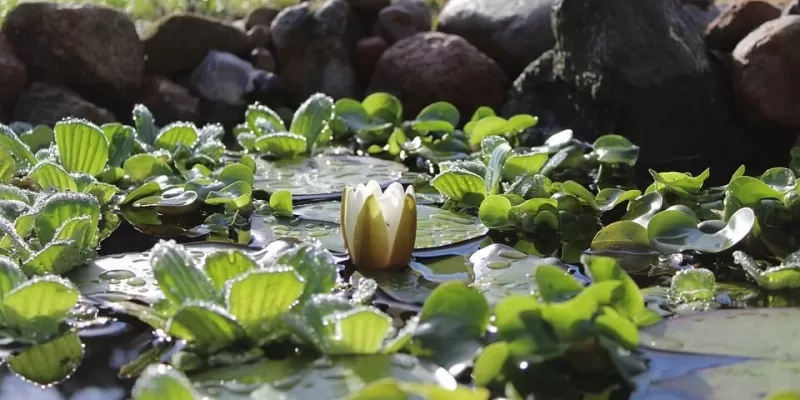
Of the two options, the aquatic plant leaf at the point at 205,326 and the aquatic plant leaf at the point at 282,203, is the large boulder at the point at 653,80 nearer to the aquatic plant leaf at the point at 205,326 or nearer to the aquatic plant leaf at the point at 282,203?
the aquatic plant leaf at the point at 282,203

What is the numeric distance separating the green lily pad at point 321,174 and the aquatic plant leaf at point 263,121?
0.64 ft

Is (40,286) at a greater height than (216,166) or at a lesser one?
greater

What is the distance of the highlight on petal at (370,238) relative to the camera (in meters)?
1.49

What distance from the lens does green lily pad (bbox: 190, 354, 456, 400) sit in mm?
1031

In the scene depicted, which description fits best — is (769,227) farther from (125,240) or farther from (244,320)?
(125,240)

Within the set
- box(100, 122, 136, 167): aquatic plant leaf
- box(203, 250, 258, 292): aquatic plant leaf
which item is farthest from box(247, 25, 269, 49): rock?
box(203, 250, 258, 292): aquatic plant leaf

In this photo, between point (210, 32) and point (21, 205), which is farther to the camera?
point (210, 32)

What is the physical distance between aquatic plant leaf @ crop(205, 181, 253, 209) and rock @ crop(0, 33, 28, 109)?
1.91m

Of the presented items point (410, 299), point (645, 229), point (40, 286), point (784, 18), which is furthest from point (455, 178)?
point (784, 18)

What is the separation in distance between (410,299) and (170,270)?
16.4 inches

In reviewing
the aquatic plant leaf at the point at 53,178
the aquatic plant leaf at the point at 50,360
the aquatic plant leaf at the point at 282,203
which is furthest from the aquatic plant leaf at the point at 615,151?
the aquatic plant leaf at the point at 50,360

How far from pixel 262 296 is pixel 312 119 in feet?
5.86

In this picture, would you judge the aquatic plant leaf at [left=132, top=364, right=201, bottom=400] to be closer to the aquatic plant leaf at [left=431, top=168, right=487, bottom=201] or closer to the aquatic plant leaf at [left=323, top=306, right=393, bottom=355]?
the aquatic plant leaf at [left=323, top=306, right=393, bottom=355]

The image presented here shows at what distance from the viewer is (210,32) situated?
13.9ft
